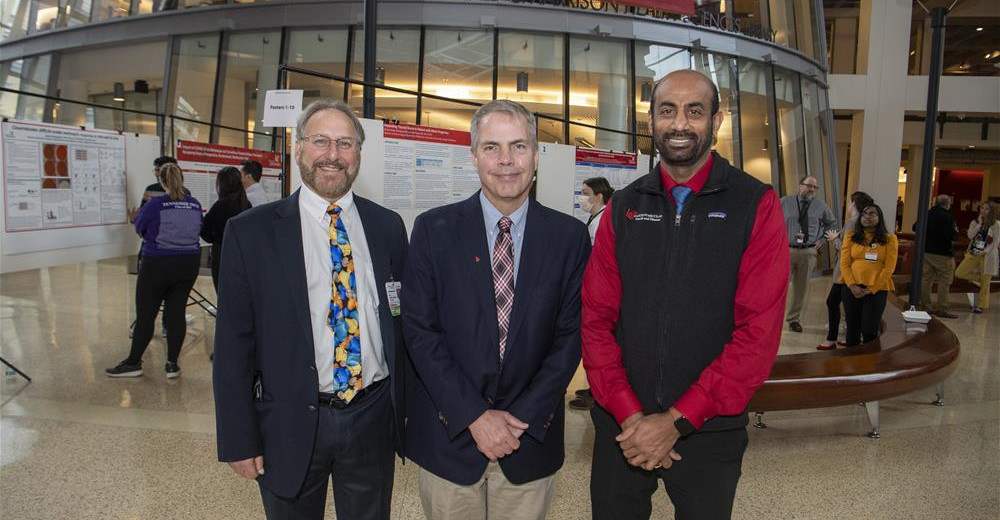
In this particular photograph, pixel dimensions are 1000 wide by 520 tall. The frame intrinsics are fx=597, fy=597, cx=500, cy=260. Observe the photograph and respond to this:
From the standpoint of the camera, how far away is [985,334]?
Result: 7668mm

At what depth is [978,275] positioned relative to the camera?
9500 millimetres

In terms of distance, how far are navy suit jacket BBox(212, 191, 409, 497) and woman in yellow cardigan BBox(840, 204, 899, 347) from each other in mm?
5572

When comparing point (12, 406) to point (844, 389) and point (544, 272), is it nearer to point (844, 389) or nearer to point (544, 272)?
point (544, 272)

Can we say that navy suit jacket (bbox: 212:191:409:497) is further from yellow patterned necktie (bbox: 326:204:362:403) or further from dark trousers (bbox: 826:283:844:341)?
dark trousers (bbox: 826:283:844:341)

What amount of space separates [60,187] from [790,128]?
1344 centimetres

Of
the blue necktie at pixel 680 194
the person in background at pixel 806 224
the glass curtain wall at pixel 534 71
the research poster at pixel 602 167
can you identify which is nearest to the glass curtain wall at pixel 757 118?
the glass curtain wall at pixel 534 71

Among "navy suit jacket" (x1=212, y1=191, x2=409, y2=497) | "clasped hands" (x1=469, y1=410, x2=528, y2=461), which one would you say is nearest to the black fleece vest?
"clasped hands" (x1=469, y1=410, x2=528, y2=461)

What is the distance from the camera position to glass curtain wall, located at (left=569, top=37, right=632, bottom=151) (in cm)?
1142

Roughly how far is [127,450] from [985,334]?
940 cm

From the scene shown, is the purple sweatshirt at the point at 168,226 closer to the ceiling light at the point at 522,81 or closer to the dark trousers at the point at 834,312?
the dark trousers at the point at 834,312

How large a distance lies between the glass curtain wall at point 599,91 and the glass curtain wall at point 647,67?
220 mm

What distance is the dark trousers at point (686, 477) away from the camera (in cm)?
172

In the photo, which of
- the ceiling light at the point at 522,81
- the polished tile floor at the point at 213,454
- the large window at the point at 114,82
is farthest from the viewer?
the large window at the point at 114,82

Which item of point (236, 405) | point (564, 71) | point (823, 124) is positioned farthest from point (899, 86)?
point (236, 405)
